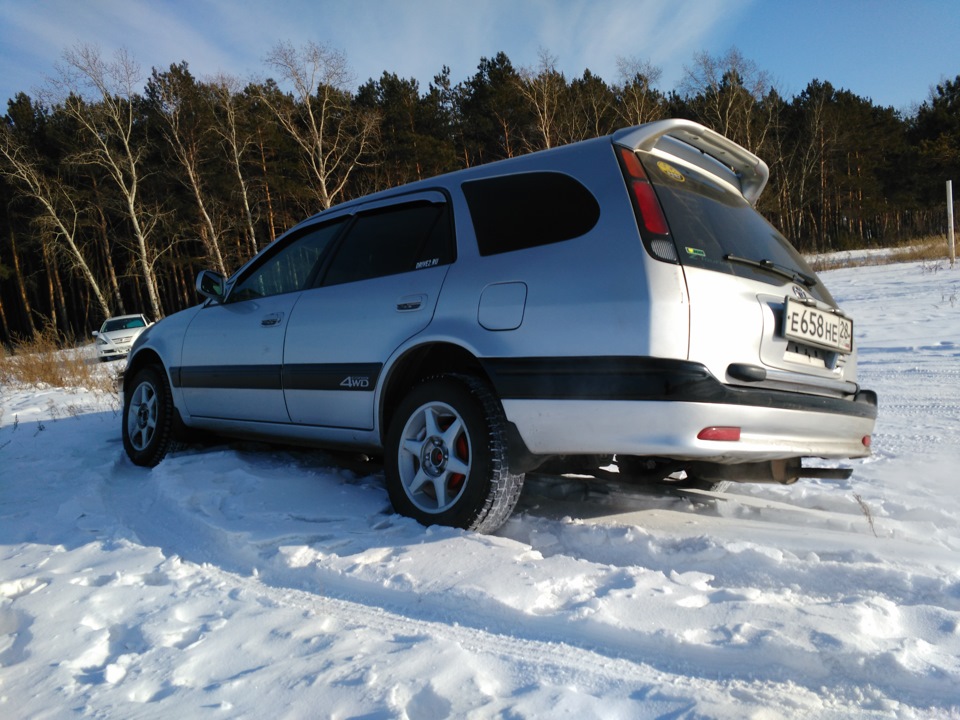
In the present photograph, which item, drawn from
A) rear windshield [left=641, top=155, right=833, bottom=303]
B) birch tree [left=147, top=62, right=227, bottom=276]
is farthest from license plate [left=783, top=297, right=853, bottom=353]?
birch tree [left=147, top=62, right=227, bottom=276]

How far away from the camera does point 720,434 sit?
2365mm

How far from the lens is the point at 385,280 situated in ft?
10.8

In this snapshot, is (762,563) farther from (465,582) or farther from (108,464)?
(108,464)

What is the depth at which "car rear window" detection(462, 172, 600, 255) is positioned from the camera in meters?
2.63

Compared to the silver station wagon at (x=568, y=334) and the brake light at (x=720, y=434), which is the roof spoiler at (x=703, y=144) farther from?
the brake light at (x=720, y=434)

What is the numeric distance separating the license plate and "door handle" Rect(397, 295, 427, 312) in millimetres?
1563

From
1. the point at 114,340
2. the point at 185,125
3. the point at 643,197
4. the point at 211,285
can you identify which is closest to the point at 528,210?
the point at 643,197

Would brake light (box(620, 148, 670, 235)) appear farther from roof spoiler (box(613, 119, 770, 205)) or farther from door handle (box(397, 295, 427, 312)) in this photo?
door handle (box(397, 295, 427, 312))

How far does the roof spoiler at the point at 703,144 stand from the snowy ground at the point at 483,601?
1651 millimetres

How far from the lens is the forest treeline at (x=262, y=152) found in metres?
27.3

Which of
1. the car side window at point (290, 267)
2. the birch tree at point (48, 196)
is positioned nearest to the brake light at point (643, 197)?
the car side window at point (290, 267)

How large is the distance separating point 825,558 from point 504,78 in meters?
33.4

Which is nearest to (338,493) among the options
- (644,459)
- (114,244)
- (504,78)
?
(644,459)

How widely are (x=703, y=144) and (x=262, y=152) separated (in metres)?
30.8
